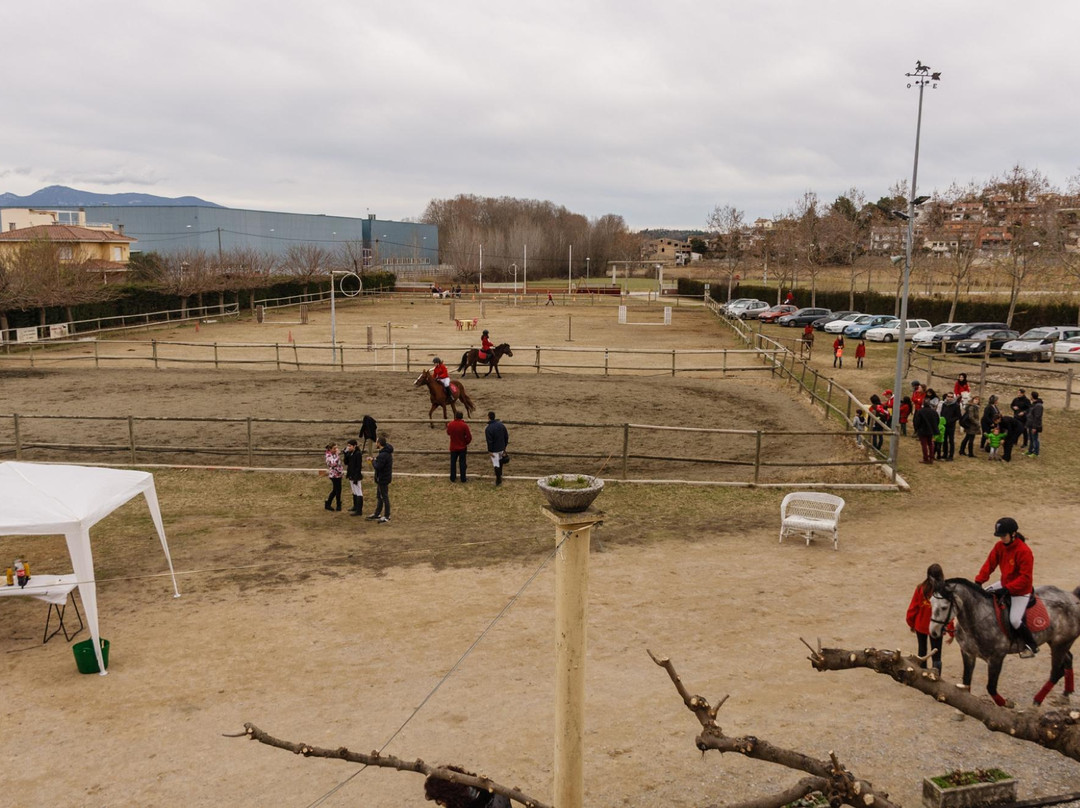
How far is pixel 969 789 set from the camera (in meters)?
5.90

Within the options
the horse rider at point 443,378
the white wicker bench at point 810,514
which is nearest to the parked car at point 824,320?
the horse rider at point 443,378

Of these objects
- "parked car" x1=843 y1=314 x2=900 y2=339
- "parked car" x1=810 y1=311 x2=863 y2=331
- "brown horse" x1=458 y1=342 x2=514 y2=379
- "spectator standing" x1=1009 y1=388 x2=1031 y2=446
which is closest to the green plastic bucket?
"spectator standing" x1=1009 y1=388 x2=1031 y2=446

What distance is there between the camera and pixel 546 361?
31250 mm

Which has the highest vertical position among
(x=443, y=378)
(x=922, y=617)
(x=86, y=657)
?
(x=443, y=378)

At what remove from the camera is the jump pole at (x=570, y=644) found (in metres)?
4.98

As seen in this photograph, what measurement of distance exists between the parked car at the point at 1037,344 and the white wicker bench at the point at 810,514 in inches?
928

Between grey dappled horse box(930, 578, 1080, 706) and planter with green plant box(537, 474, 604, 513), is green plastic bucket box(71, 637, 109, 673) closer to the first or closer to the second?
planter with green plant box(537, 474, 604, 513)

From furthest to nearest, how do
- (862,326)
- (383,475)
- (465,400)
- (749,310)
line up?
(749,310) < (862,326) < (465,400) < (383,475)

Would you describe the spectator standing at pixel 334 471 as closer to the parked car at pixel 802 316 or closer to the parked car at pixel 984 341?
the parked car at pixel 984 341

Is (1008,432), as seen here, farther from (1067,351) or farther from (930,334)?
→ (930,334)

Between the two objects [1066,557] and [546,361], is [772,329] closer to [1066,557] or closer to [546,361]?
[546,361]

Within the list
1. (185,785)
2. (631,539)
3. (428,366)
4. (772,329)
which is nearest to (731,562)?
(631,539)

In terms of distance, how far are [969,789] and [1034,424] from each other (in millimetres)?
13868

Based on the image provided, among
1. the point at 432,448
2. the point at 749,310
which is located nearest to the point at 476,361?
the point at 432,448
